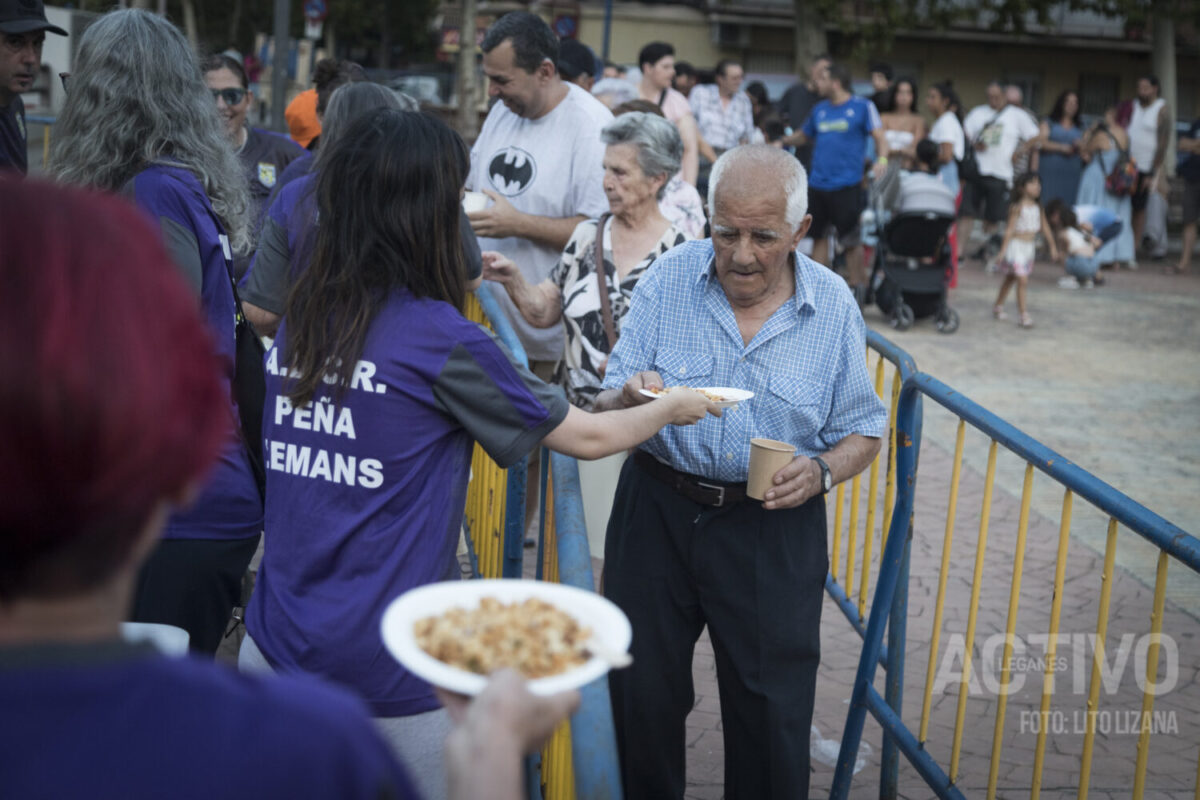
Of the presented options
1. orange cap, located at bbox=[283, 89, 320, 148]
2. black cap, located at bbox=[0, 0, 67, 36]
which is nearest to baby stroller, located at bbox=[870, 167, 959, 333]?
orange cap, located at bbox=[283, 89, 320, 148]

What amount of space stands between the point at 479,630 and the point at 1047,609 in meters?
4.62

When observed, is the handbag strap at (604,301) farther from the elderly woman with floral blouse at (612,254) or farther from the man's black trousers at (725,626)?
the man's black trousers at (725,626)

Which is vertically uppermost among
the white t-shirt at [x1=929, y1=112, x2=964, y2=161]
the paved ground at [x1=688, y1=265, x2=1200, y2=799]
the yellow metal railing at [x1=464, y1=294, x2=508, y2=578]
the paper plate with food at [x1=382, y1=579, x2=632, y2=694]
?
the white t-shirt at [x1=929, y1=112, x2=964, y2=161]

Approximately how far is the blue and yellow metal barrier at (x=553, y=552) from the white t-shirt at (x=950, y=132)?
11.5 metres

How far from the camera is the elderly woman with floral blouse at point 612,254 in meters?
4.51

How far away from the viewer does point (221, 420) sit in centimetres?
111

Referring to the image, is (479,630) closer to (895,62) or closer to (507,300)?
(507,300)

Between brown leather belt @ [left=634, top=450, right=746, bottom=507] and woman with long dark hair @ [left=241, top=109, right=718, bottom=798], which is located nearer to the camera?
woman with long dark hair @ [left=241, top=109, right=718, bottom=798]

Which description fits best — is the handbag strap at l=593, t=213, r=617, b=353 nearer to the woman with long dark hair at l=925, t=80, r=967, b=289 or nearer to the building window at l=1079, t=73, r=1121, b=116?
the woman with long dark hair at l=925, t=80, r=967, b=289

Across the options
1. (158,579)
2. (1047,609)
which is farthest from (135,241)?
(1047,609)

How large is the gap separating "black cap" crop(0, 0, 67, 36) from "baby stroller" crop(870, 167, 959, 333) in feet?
29.6

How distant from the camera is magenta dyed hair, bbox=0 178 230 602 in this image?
956 mm

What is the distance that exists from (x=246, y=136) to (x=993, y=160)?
1317 cm

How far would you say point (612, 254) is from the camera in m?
4.57
